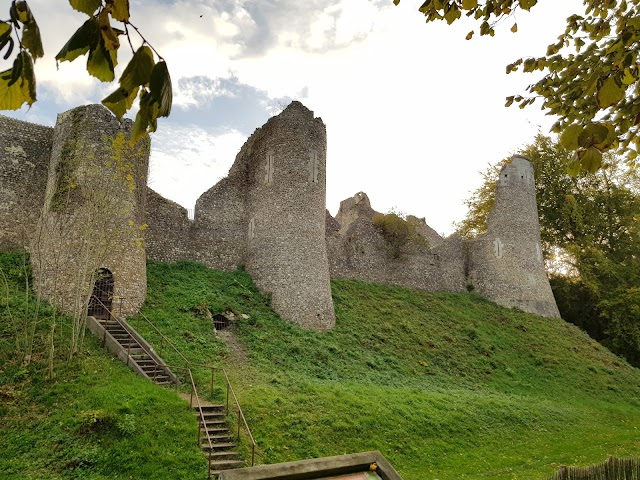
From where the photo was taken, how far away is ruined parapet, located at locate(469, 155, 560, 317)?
94.6 feet

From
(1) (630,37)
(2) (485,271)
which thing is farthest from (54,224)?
(2) (485,271)

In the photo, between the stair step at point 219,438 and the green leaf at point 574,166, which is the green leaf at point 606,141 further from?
the stair step at point 219,438

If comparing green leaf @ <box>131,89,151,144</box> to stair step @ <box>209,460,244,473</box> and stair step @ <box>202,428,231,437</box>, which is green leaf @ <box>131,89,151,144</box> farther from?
stair step @ <box>202,428,231,437</box>

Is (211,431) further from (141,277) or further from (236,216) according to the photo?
(236,216)

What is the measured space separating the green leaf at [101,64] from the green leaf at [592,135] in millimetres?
2997

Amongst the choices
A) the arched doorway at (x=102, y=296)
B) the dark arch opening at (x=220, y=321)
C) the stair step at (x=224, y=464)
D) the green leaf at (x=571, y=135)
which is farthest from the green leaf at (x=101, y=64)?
the dark arch opening at (x=220, y=321)

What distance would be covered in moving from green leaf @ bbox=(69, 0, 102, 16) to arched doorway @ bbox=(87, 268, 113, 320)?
15054 mm

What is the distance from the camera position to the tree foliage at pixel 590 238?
28.0 meters

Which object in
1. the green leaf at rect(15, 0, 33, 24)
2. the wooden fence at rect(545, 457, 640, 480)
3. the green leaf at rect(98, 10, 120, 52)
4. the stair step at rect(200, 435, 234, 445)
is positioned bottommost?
the stair step at rect(200, 435, 234, 445)

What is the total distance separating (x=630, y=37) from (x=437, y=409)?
39.2 ft

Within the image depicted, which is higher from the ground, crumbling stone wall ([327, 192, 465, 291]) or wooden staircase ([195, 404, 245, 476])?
crumbling stone wall ([327, 192, 465, 291])

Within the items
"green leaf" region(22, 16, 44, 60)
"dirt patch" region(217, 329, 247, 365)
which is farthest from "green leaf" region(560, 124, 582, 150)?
"dirt patch" region(217, 329, 247, 365)

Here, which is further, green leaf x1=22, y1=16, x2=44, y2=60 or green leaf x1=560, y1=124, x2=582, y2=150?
green leaf x1=560, y1=124, x2=582, y2=150

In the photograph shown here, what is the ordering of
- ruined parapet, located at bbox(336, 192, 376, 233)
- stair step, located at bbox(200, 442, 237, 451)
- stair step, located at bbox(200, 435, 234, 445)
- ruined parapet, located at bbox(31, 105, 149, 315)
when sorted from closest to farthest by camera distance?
stair step, located at bbox(200, 442, 237, 451), stair step, located at bbox(200, 435, 234, 445), ruined parapet, located at bbox(31, 105, 149, 315), ruined parapet, located at bbox(336, 192, 376, 233)
